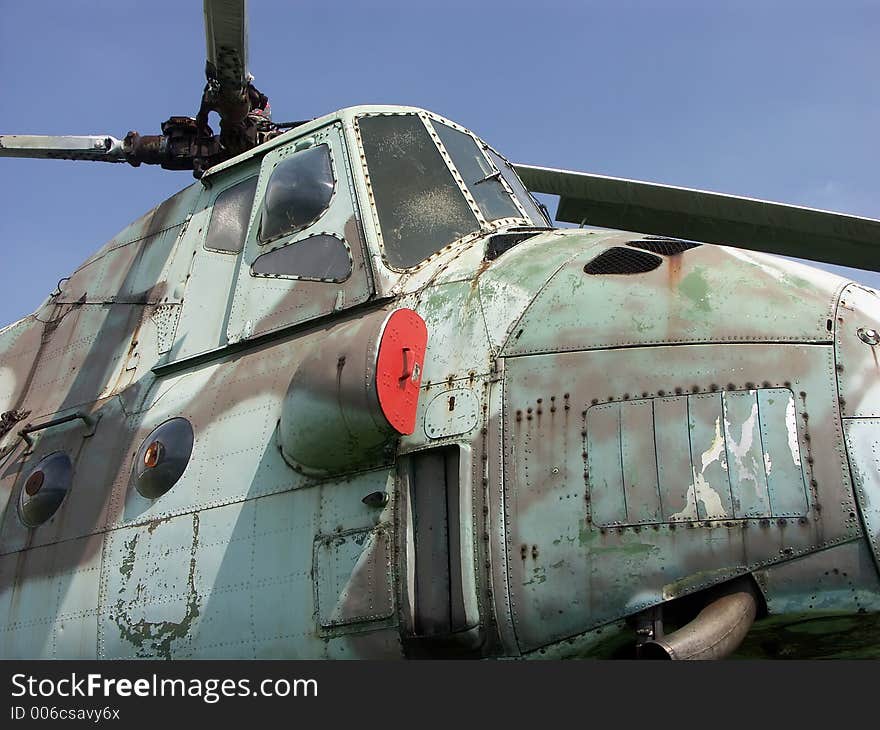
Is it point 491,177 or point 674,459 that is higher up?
point 491,177

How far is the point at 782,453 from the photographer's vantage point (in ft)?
15.3

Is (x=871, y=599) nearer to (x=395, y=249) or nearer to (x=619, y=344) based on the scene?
(x=619, y=344)

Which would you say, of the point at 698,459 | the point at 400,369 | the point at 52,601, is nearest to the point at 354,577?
the point at 400,369

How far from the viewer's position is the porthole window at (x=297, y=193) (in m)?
6.97

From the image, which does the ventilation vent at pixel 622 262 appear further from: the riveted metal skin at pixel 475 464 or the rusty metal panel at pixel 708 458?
the rusty metal panel at pixel 708 458

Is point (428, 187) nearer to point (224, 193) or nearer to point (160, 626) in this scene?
point (224, 193)

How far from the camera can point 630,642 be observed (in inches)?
193

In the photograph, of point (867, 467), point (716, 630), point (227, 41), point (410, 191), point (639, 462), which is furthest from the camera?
point (227, 41)

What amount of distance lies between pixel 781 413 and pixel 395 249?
282 centimetres

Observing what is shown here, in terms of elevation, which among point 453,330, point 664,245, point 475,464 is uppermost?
point 664,245

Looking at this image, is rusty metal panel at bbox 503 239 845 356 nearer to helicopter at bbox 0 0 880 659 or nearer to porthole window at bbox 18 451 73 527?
helicopter at bbox 0 0 880 659

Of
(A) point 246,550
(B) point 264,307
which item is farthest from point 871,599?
(B) point 264,307

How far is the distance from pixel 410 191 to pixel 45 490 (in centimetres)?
340

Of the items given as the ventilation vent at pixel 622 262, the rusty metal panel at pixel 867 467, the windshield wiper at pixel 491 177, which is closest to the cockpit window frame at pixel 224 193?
the windshield wiper at pixel 491 177
